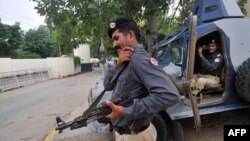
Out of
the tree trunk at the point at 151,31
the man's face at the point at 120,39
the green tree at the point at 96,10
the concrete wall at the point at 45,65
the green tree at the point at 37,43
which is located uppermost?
the green tree at the point at 37,43

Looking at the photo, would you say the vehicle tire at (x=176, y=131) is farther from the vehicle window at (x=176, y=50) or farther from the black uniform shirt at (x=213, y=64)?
the black uniform shirt at (x=213, y=64)

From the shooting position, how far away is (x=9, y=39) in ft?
119

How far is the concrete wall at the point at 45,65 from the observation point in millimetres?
20983

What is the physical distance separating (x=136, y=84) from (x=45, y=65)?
1066 inches

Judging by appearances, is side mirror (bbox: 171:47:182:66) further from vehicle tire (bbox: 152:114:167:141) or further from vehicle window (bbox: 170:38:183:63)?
vehicle tire (bbox: 152:114:167:141)

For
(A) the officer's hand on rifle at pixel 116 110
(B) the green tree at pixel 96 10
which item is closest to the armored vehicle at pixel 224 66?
(B) the green tree at pixel 96 10

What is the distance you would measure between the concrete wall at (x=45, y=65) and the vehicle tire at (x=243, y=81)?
17.7m

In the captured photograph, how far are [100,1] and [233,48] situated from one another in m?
4.21

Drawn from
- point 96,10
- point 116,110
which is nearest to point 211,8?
point 96,10

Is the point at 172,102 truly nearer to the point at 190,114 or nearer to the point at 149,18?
the point at 190,114

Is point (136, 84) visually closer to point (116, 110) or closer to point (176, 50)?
point (116, 110)

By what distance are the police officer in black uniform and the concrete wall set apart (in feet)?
63.4

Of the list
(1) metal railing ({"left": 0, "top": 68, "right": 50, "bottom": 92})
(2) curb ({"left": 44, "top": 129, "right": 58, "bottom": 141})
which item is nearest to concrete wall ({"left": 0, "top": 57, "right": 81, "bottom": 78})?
(1) metal railing ({"left": 0, "top": 68, "right": 50, "bottom": 92})

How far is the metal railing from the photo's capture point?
773 inches
